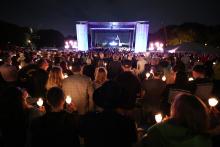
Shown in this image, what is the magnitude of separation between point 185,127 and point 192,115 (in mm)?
142

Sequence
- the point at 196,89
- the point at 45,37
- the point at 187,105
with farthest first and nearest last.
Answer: the point at 45,37, the point at 196,89, the point at 187,105

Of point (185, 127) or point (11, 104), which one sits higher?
point (185, 127)

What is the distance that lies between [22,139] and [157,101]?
385 cm

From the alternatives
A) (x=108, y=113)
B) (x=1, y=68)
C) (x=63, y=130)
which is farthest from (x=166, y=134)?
(x=1, y=68)

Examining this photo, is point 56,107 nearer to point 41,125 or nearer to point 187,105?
point 41,125

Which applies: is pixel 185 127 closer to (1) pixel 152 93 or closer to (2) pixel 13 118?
(2) pixel 13 118

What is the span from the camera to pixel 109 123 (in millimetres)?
3568

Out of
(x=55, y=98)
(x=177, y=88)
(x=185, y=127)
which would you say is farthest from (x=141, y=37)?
(x=185, y=127)

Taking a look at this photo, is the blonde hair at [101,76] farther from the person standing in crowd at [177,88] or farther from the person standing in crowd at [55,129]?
the person standing in crowd at [55,129]

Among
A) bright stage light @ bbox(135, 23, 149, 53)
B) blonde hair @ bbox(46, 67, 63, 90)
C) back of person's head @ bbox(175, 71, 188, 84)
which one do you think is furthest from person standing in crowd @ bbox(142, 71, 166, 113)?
bright stage light @ bbox(135, 23, 149, 53)

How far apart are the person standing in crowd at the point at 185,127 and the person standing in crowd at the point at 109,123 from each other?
368 millimetres

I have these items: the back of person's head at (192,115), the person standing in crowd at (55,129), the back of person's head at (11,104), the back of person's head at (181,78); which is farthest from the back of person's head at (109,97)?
the back of person's head at (181,78)

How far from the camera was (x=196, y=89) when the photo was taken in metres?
7.51

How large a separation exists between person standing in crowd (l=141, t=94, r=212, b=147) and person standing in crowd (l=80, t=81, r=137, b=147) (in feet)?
1.21
